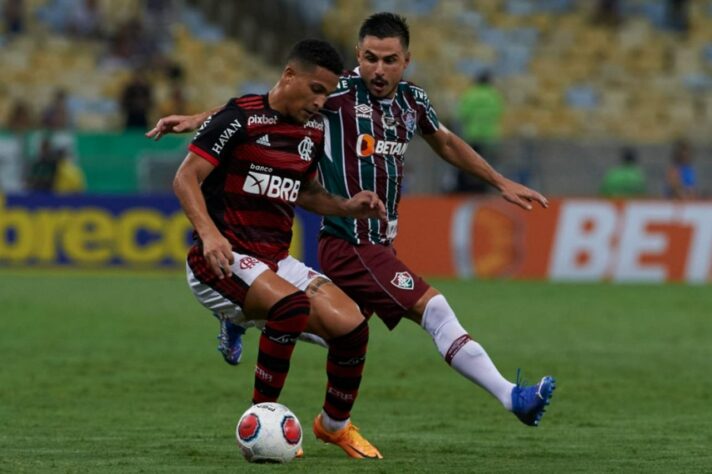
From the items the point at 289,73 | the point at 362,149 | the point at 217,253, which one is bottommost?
the point at 217,253

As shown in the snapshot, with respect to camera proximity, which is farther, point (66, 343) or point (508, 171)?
point (508, 171)

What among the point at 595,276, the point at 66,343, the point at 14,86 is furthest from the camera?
the point at 14,86

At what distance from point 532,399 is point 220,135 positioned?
→ 2.04 m

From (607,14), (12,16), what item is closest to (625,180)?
(607,14)

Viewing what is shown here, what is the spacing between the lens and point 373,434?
8977mm

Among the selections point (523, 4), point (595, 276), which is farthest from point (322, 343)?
point (523, 4)

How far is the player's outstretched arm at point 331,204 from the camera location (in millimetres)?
7914

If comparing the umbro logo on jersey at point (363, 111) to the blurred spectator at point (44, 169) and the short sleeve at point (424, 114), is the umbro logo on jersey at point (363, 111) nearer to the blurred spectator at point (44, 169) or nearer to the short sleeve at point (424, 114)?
the short sleeve at point (424, 114)

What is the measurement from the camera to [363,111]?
8.62 meters

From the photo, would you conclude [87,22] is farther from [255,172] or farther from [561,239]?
[255,172]

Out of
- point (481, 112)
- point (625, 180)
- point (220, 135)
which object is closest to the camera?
point (220, 135)

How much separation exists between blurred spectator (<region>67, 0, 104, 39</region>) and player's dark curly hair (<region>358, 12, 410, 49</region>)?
18.8 m

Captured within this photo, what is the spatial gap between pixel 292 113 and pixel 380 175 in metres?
0.87

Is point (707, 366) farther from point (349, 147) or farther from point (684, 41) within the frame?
point (684, 41)
